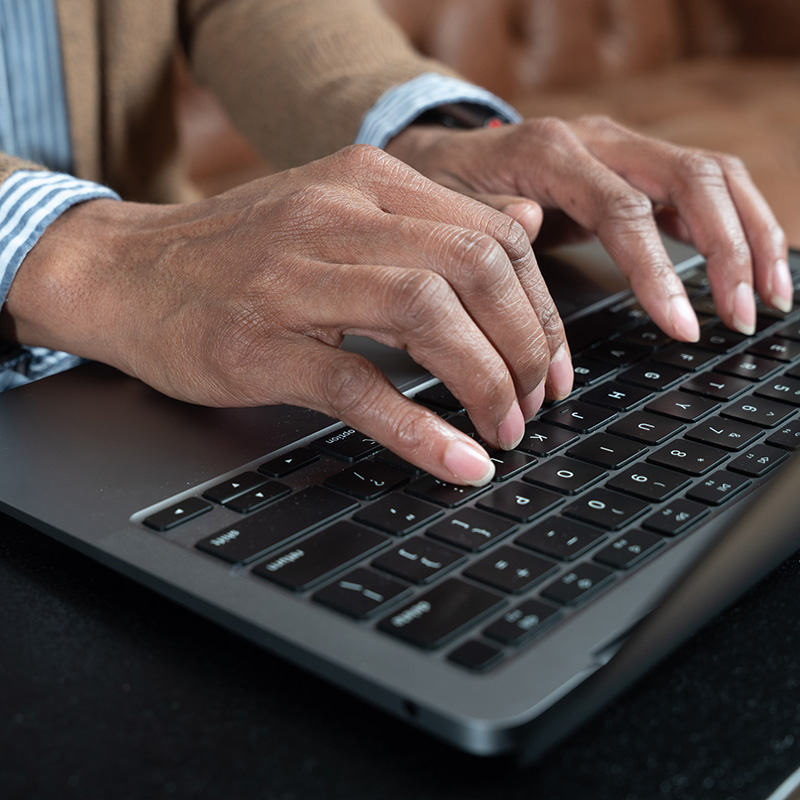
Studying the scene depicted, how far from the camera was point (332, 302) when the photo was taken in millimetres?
401

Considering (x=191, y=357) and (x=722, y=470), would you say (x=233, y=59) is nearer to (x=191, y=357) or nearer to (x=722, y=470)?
(x=191, y=357)

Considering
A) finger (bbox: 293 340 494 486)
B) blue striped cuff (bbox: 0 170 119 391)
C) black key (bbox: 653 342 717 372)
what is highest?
blue striped cuff (bbox: 0 170 119 391)

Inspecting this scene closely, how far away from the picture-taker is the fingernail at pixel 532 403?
425 mm

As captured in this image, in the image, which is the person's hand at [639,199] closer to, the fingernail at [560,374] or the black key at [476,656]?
the fingernail at [560,374]

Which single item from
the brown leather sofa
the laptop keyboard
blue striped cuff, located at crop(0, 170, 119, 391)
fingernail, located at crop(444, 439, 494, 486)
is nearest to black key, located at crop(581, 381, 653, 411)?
the laptop keyboard

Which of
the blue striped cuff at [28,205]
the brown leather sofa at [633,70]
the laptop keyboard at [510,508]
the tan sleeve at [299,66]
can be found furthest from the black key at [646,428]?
the brown leather sofa at [633,70]

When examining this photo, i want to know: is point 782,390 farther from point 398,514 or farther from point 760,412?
point 398,514

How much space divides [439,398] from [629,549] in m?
0.16

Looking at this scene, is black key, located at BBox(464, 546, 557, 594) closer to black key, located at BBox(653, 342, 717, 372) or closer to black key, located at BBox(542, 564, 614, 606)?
black key, located at BBox(542, 564, 614, 606)

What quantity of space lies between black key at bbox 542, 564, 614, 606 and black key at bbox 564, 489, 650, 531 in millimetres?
Answer: 31

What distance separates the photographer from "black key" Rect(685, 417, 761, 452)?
410mm

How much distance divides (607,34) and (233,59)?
117 cm

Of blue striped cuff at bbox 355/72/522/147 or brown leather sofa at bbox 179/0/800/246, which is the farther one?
brown leather sofa at bbox 179/0/800/246

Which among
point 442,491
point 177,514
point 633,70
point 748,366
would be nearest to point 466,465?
point 442,491
